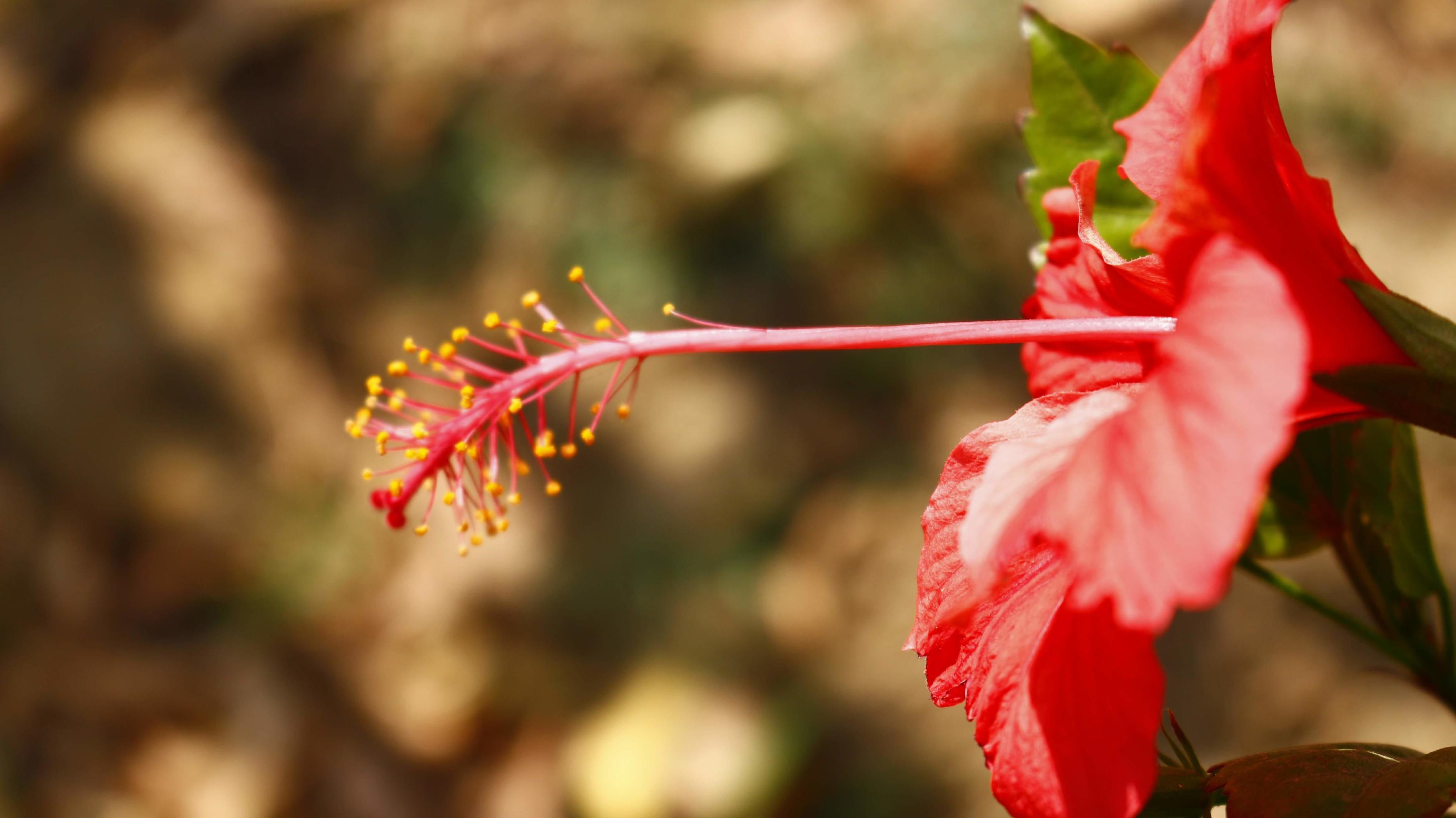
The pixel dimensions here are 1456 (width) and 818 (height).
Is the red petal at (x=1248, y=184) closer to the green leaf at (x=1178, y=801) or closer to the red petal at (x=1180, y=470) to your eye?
the red petal at (x=1180, y=470)

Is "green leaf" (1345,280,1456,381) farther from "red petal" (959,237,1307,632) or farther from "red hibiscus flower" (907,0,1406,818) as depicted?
"red petal" (959,237,1307,632)

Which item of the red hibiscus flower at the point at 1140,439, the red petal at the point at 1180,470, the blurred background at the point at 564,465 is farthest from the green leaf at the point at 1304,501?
the blurred background at the point at 564,465

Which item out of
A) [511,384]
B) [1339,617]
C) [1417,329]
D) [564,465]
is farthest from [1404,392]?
[564,465]

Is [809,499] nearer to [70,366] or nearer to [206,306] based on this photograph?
[206,306]

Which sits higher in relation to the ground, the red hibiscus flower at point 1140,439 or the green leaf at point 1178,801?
the red hibiscus flower at point 1140,439

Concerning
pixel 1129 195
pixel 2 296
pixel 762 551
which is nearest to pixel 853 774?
pixel 762 551
